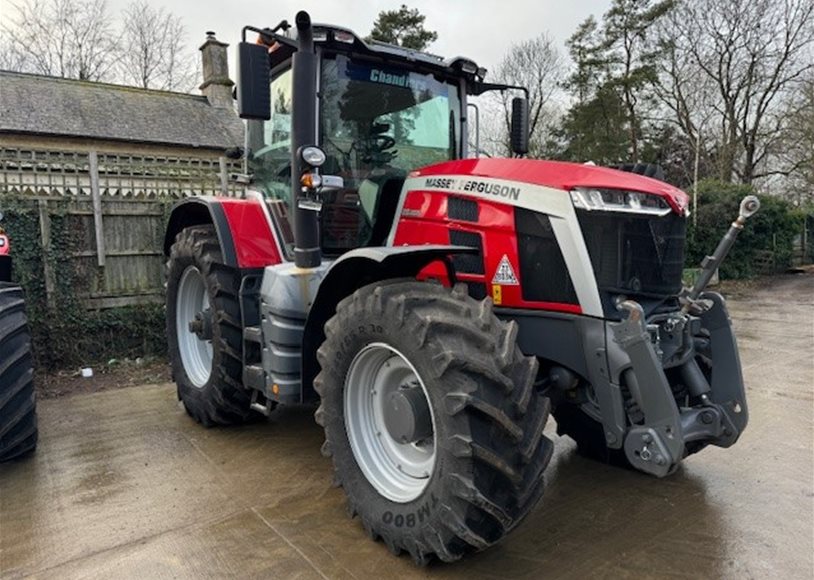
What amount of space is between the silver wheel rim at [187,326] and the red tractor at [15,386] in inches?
42.3

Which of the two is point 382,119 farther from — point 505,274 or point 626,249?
point 626,249

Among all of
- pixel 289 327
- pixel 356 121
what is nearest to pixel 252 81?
pixel 356 121

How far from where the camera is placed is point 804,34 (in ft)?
64.0

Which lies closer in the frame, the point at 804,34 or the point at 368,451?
the point at 368,451

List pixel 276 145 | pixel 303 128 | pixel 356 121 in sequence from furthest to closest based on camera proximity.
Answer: pixel 276 145 → pixel 356 121 → pixel 303 128

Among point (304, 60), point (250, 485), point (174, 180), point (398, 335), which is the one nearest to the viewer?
point (398, 335)

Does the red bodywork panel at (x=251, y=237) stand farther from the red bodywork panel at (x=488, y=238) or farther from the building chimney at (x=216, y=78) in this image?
the building chimney at (x=216, y=78)

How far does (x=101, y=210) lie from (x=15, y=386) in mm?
3421

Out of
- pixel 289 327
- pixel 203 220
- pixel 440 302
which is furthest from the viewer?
pixel 203 220

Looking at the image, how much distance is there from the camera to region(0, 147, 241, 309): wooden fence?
238 inches

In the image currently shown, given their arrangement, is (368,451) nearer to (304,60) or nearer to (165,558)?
(165,558)

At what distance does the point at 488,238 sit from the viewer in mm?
2697

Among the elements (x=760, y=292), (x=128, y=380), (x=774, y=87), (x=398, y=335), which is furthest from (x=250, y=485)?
(x=774, y=87)

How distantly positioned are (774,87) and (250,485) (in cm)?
2319
